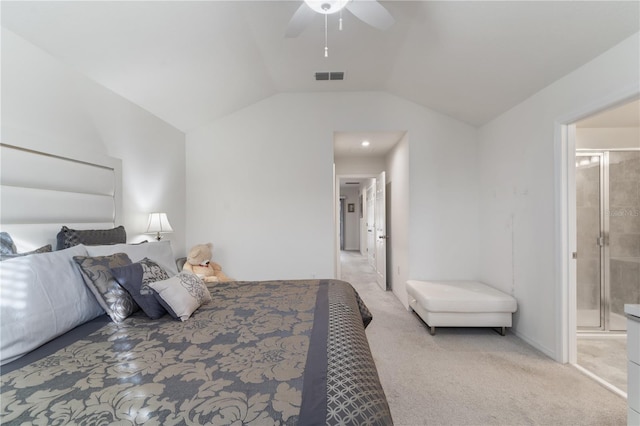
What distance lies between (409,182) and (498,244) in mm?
1283

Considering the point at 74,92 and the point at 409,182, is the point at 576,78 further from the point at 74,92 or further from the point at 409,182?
the point at 74,92

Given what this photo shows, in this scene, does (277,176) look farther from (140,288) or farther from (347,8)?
(140,288)

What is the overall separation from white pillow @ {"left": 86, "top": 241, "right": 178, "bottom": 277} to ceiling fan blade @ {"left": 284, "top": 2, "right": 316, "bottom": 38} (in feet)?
6.14

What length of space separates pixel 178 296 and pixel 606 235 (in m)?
4.25

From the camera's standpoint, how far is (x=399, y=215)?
409cm

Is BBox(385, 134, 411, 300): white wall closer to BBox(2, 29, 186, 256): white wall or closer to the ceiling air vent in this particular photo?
the ceiling air vent

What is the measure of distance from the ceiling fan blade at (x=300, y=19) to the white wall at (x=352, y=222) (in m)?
8.95

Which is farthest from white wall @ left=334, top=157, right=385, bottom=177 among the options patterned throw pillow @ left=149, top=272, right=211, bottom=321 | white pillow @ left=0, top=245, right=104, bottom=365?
white pillow @ left=0, top=245, right=104, bottom=365

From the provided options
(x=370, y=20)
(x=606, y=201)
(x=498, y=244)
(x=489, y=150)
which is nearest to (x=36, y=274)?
(x=370, y=20)

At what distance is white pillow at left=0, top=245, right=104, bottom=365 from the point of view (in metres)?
1.03

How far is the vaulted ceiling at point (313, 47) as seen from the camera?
1.73m

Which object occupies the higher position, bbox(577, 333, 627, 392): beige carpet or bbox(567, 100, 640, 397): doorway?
bbox(567, 100, 640, 397): doorway

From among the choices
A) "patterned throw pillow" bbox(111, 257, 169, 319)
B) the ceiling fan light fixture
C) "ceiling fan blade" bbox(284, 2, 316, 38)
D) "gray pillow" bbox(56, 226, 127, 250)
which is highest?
"ceiling fan blade" bbox(284, 2, 316, 38)

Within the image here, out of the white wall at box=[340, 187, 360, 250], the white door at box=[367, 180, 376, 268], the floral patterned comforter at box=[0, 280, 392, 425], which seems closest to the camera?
the floral patterned comforter at box=[0, 280, 392, 425]
